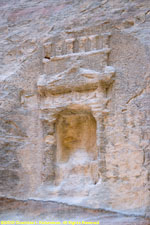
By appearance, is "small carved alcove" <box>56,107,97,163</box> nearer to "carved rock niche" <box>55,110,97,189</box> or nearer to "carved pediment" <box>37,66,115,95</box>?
"carved rock niche" <box>55,110,97,189</box>

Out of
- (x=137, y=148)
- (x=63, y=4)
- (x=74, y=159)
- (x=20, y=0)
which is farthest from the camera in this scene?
(x=20, y=0)

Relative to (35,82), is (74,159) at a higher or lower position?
lower

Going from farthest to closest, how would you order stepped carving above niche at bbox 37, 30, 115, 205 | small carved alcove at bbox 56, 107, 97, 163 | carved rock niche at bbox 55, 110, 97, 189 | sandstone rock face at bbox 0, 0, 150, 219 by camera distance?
small carved alcove at bbox 56, 107, 97, 163 < carved rock niche at bbox 55, 110, 97, 189 < stepped carving above niche at bbox 37, 30, 115, 205 < sandstone rock face at bbox 0, 0, 150, 219

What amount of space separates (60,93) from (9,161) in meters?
1.52

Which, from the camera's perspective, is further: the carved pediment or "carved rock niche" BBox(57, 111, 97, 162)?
"carved rock niche" BBox(57, 111, 97, 162)

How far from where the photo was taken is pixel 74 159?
607 centimetres

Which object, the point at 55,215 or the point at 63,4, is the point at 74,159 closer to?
the point at 55,215

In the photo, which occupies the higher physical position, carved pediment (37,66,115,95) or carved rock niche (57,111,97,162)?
carved pediment (37,66,115,95)

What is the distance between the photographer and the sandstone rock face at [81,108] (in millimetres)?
5535

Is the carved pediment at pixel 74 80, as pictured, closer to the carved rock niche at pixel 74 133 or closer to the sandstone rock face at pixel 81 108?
the sandstone rock face at pixel 81 108

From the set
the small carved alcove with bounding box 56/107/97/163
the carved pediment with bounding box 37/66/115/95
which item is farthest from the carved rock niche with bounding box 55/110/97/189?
the carved pediment with bounding box 37/66/115/95

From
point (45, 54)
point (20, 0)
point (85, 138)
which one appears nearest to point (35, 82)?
point (45, 54)

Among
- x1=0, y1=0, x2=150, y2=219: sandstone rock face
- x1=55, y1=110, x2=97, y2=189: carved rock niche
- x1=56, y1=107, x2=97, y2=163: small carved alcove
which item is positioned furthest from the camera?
x1=56, y1=107, x2=97, y2=163: small carved alcove

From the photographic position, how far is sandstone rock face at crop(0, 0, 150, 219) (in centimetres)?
554
